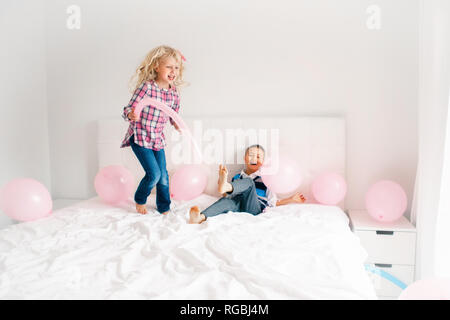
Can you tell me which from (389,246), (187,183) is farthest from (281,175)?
(389,246)

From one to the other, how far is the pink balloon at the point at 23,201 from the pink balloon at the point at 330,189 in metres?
1.77

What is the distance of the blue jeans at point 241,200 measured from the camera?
238 cm

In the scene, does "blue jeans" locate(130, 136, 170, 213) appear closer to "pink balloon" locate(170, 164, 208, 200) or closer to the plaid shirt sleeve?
"pink balloon" locate(170, 164, 208, 200)

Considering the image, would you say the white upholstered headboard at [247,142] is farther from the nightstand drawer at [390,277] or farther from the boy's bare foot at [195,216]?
the boy's bare foot at [195,216]

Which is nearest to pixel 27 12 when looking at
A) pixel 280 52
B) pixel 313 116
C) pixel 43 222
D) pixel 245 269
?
pixel 43 222

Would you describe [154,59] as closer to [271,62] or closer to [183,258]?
[271,62]

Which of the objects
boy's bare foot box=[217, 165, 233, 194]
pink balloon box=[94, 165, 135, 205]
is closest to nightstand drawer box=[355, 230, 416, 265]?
boy's bare foot box=[217, 165, 233, 194]

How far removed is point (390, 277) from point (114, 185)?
1.86m

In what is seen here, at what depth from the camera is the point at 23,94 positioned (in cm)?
309

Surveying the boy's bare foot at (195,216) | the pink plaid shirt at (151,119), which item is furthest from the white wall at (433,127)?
the pink plaid shirt at (151,119)

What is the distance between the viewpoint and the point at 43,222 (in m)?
2.27

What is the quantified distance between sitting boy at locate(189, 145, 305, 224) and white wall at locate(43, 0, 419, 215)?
459 millimetres

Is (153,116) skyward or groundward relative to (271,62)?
groundward

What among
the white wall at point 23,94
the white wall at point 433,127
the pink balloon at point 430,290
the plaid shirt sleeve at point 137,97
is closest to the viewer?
the pink balloon at point 430,290
